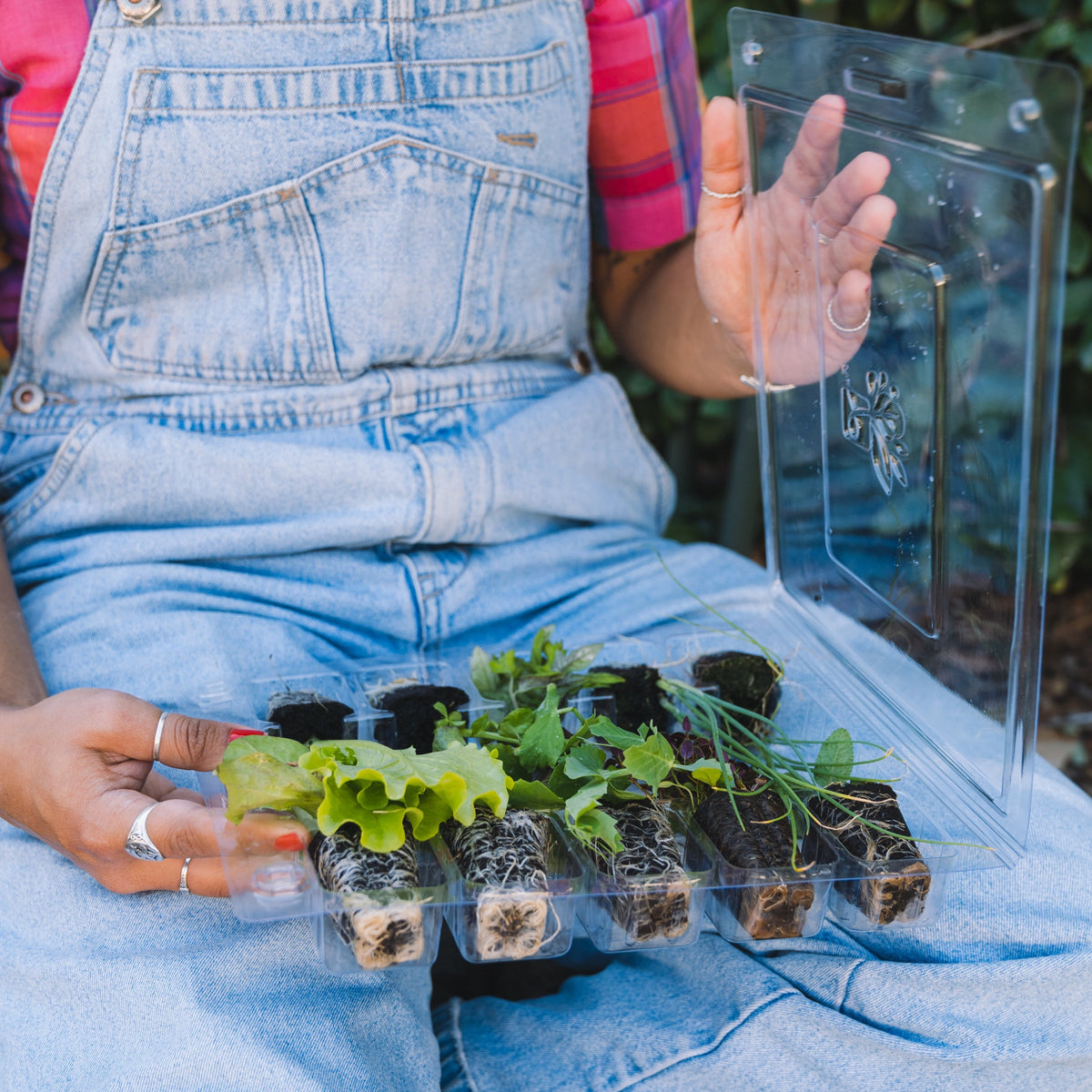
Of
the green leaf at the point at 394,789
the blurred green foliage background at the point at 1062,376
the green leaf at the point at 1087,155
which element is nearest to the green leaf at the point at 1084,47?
the blurred green foliage background at the point at 1062,376

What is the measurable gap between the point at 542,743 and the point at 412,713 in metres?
0.17

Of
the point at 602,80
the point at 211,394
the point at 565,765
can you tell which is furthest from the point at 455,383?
the point at 565,765

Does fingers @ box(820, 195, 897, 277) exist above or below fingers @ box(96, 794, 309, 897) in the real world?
above

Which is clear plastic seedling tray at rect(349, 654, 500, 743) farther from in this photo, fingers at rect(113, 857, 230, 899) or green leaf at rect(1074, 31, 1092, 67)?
green leaf at rect(1074, 31, 1092, 67)

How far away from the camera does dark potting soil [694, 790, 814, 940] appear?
765 millimetres

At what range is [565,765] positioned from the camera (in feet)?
2.64

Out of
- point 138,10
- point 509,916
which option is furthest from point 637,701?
point 138,10

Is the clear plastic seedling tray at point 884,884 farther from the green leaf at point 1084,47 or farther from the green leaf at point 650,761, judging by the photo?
the green leaf at point 1084,47

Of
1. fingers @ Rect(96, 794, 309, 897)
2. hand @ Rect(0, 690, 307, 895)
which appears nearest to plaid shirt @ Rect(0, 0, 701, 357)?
hand @ Rect(0, 690, 307, 895)

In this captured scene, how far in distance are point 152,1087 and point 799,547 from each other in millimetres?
745

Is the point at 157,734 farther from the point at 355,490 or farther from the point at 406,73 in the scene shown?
the point at 406,73

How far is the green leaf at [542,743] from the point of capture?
823 mm

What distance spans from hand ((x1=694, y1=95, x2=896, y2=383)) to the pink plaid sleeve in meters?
0.24

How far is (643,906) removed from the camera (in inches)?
29.4
